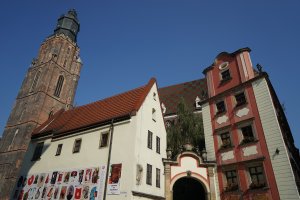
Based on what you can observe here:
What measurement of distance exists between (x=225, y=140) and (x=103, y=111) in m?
12.3

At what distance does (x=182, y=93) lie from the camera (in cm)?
4275

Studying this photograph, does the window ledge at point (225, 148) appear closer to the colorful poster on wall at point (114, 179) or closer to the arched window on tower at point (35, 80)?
the colorful poster on wall at point (114, 179)

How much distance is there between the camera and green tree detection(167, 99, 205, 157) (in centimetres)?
2617

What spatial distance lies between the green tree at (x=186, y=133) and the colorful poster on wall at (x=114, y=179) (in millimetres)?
8675

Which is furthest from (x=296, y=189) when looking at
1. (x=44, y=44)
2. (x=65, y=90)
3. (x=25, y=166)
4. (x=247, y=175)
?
(x=44, y=44)

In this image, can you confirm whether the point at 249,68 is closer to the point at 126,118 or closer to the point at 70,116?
the point at 126,118

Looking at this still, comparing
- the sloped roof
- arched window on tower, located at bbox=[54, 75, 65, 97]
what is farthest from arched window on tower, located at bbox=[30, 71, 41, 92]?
the sloped roof

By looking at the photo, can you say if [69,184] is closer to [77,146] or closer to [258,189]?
[77,146]

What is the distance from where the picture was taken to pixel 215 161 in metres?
21.4

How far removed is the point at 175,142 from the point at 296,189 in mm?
13008

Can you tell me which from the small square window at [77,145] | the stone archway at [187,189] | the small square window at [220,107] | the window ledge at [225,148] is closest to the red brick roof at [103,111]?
the small square window at [77,145]

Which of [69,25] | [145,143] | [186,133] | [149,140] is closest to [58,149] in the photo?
[145,143]

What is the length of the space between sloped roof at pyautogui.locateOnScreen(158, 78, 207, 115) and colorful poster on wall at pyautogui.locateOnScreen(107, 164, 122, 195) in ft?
68.3

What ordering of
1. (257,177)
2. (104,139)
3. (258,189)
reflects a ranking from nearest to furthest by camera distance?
(258,189), (257,177), (104,139)
